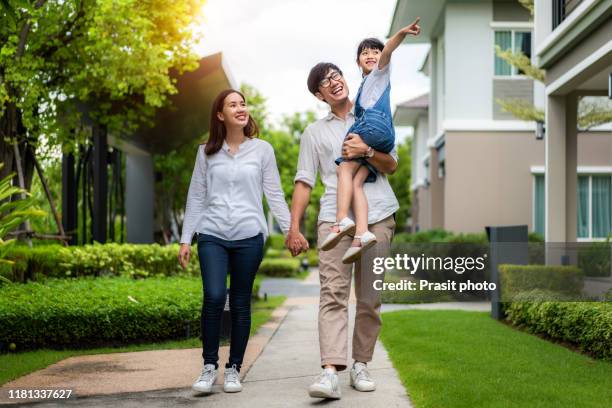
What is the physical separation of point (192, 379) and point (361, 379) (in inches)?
Answer: 53.1

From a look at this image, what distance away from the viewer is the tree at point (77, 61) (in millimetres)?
11078

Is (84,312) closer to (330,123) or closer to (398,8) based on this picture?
(330,123)

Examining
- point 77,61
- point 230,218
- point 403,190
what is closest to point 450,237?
point 77,61

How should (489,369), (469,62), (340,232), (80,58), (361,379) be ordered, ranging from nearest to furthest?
(340,232) → (361,379) → (489,369) → (80,58) → (469,62)

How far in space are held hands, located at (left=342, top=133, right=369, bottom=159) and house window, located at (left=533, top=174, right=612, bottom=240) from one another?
572 inches

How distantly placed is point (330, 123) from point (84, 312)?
3549 mm

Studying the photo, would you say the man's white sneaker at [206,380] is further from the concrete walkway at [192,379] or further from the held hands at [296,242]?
the held hands at [296,242]

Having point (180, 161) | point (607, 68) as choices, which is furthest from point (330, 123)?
point (180, 161)

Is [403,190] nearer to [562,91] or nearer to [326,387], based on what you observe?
[562,91]

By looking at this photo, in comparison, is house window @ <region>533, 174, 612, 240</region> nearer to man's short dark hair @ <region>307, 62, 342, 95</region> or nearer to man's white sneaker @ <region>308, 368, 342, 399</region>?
man's short dark hair @ <region>307, 62, 342, 95</region>

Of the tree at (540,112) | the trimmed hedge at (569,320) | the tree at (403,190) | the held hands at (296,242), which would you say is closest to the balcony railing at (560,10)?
the tree at (540,112)

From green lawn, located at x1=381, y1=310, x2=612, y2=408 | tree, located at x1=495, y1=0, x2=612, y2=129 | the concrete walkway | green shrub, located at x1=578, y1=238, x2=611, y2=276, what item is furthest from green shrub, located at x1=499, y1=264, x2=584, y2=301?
tree, located at x1=495, y1=0, x2=612, y2=129

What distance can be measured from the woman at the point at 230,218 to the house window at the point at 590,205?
46.8ft

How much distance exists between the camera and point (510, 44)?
18906mm
